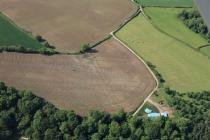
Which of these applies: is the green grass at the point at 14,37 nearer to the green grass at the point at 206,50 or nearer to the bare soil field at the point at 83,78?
the bare soil field at the point at 83,78

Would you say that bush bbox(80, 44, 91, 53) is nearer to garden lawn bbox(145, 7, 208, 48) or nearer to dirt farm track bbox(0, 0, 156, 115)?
dirt farm track bbox(0, 0, 156, 115)

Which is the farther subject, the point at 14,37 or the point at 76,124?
the point at 14,37

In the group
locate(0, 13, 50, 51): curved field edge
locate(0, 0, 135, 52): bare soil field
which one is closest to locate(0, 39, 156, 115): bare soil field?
locate(0, 13, 50, 51): curved field edge

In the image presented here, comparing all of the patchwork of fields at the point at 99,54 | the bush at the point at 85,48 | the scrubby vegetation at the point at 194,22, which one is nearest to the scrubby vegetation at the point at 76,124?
the patchwork of fields at the point at 99,54

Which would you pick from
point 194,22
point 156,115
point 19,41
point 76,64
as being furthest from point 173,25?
point 19,41

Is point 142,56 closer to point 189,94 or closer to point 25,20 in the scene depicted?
point 189,94

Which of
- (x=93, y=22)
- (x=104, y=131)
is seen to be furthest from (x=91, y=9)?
(x=104, y=131)

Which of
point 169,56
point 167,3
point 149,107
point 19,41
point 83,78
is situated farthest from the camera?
point 167,3

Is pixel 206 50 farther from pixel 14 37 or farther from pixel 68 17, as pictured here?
pixel 14 37
